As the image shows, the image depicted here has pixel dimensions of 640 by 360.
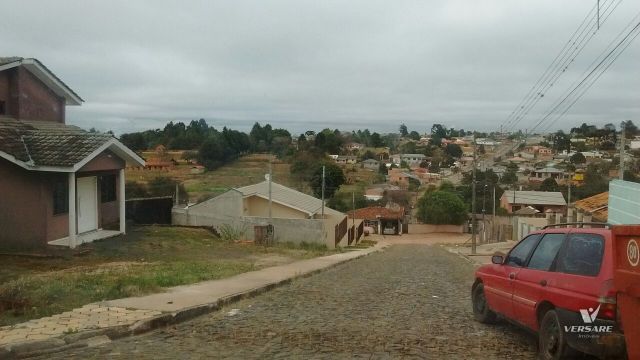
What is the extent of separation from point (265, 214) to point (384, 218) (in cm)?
3698

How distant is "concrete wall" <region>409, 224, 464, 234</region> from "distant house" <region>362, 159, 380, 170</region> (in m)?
28.4

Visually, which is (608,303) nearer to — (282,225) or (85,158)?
(85,158)

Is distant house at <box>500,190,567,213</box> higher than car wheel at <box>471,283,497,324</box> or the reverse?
the reverse

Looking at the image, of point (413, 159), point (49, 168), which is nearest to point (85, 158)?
point (49, 168)

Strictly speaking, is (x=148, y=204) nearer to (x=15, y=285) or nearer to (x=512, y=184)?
(x=15, y=285)

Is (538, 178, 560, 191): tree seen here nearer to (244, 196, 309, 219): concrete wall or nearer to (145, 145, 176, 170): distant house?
(145, 145, 176, 170): distant house

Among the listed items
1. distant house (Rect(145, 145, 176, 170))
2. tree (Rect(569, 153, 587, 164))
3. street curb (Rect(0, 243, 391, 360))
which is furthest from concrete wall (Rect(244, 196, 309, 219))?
tree (Rect(569, 153, 587, 164))

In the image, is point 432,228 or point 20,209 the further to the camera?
point 432,228

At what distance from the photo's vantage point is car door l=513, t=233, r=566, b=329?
23.9ft

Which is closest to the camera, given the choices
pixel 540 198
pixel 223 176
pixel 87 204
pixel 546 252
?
pixel 546 252

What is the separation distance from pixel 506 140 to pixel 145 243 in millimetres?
23291

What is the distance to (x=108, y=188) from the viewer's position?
23.8 metres

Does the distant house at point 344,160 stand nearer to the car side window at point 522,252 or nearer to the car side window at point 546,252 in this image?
the car side window at point 522,252

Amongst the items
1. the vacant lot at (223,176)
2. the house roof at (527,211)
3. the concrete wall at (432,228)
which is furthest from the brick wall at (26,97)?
the concrete wall at (432,228)
